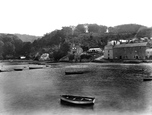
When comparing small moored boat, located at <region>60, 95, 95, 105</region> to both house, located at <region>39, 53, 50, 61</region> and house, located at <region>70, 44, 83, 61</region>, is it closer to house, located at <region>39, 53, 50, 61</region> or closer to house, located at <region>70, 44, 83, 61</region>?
house, located at <region>70, 44, 83, 61</region>

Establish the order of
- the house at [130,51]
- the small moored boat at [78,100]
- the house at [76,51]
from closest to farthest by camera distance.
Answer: the small moored boat at [78,100]
the house at [130,51]
the house at [76,51]

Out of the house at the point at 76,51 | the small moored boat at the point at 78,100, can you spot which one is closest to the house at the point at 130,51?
the house at the point at 76,51

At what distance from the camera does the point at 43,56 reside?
18912 centimetres

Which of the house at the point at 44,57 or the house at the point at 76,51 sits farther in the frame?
the house at the point at 44,57

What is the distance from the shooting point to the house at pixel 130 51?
111856 millimetres

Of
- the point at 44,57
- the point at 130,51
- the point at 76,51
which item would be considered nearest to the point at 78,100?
the point at 130,51

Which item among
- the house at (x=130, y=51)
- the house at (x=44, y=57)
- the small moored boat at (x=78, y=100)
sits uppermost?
the house at (x=130, y=51)

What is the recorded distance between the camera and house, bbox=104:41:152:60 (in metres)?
112

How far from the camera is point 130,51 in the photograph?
11750 cm

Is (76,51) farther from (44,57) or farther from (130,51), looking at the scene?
(130,51)

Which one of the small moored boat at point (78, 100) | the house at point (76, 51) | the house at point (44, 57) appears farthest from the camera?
the house at point (44, 57)

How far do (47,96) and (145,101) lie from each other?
1650cm

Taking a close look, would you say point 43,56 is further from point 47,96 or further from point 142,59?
point 47,96

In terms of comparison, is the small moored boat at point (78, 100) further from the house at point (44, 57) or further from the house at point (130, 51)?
the house at point (44, 57)
